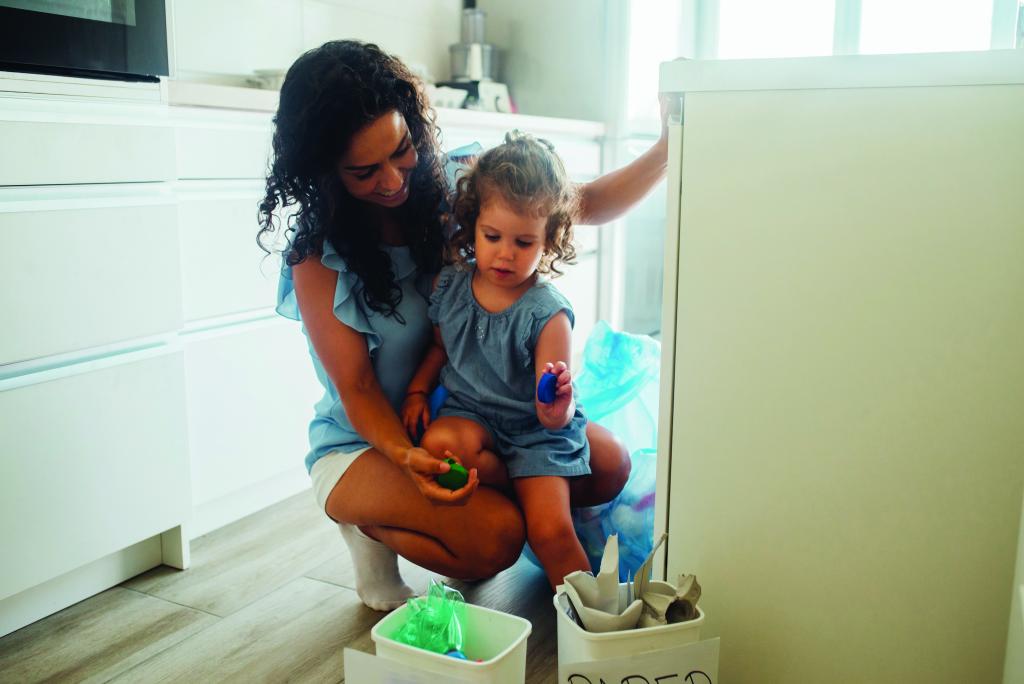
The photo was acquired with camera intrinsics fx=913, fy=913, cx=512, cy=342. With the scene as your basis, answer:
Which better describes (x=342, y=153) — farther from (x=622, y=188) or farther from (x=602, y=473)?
(x=602, y=473)

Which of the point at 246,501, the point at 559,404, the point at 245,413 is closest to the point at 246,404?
the point at 245,413

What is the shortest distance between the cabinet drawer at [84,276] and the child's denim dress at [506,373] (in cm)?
51

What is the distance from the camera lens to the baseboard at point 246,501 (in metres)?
1.90

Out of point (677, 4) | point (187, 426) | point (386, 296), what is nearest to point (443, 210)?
point (386, 296)

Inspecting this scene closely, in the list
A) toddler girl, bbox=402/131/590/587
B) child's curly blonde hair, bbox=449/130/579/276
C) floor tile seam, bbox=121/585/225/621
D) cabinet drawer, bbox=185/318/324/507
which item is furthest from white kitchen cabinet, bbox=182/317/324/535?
child's curly blonde hair, bbox=449/130/579/276

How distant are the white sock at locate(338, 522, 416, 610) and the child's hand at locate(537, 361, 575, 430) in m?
0.40

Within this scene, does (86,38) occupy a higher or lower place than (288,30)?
lower

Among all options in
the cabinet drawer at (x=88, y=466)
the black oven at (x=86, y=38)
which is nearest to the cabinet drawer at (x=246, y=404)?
the cabinet drawer at (x=88, y=466)

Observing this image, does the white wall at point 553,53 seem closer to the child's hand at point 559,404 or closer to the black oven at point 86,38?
the black oven at point 86,38

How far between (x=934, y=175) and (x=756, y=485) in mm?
407

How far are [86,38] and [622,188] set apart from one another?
907 millimetres

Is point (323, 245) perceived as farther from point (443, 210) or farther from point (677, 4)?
point (677, 4)

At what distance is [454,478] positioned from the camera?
4.25 ft

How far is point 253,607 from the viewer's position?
5.20ft
